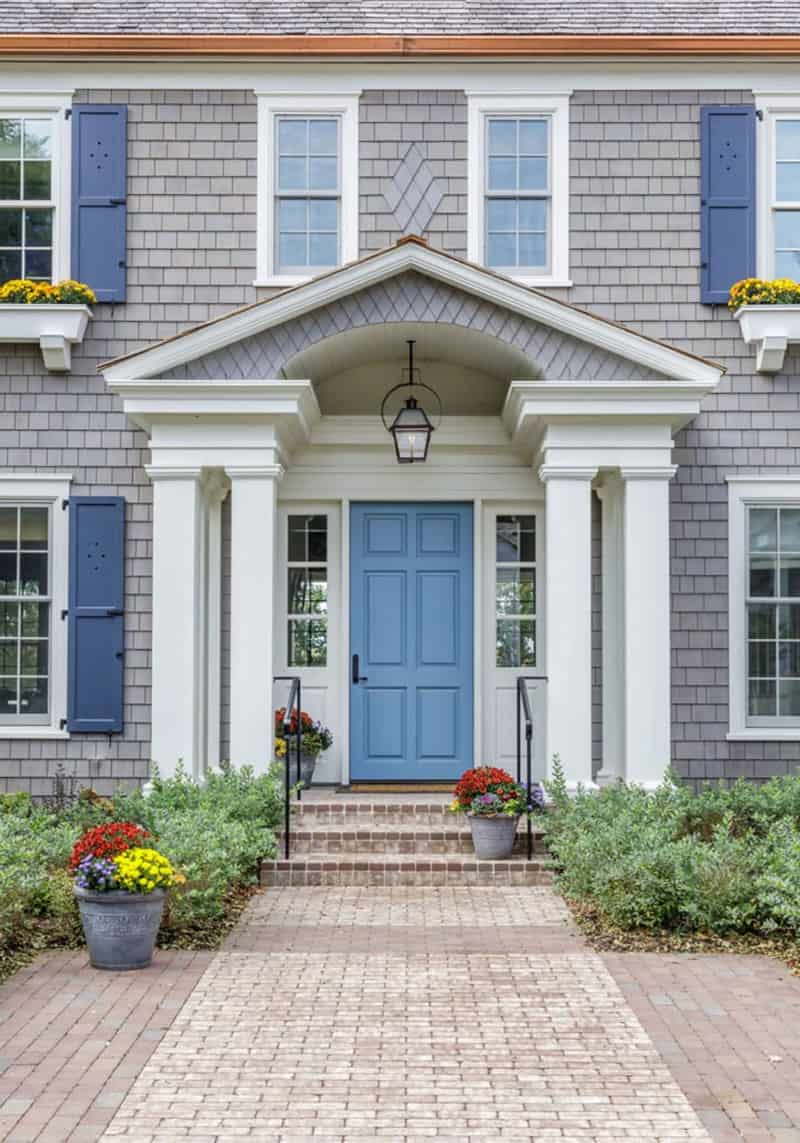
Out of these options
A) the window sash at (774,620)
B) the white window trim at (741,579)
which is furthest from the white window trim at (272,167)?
the window sash at (774,620)

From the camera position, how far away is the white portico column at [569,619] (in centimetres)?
966

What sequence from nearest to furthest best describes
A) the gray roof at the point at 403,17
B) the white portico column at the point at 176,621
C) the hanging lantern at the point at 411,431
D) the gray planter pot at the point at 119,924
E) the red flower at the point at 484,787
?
the gray planter pot at the point at 119,924, the red flower at the point at 484,787, the white portico column at the point at 176,621, the hanging lantern at the point at 411,431, the gray roof at the point at 403,17

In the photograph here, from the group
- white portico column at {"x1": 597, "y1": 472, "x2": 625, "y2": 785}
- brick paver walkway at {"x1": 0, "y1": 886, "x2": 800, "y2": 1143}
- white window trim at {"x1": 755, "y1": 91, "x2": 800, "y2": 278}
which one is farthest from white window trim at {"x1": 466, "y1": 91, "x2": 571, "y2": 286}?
brick paver walkway at {"x1": 0, "y1": 886, "x2": 800, "y2": 1143}

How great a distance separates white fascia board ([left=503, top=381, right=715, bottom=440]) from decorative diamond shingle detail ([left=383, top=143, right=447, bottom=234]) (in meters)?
2.05

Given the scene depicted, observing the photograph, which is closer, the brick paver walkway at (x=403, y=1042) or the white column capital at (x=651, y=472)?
the brick paver walkway at (x=403, y=1042)

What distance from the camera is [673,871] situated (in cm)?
751

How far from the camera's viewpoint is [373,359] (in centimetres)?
1073

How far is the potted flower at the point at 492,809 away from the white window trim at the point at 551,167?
407 centimetres

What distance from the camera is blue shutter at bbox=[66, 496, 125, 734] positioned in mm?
10672

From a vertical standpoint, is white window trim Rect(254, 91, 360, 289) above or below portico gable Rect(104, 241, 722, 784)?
above

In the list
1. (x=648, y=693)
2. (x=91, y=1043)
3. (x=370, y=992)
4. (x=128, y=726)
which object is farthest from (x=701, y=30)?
(x=91, y=1043)

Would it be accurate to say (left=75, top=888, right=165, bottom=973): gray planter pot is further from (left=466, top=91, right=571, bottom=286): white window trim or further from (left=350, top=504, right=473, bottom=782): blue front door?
(left=466, top=91, right=571, bottom=286): white window trim

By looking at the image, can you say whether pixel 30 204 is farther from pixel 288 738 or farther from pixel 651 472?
pixel 651 472

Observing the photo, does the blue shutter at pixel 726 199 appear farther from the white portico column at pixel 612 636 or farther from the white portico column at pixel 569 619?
the white portico column at pixel 569 619
